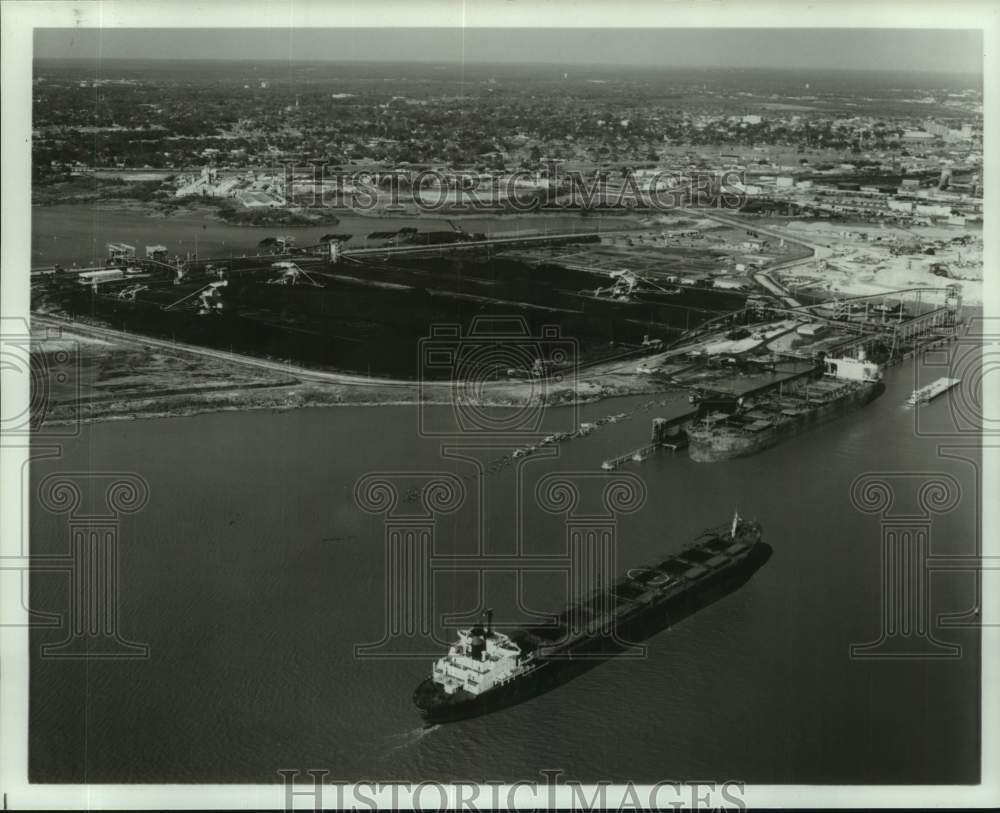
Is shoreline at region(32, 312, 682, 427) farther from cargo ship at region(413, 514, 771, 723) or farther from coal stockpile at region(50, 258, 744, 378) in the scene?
cargo ship at region(413, 514, 771, 723)

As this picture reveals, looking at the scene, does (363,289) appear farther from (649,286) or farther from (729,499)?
(729,499)

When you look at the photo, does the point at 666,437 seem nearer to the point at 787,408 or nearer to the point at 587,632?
the point at 787,408

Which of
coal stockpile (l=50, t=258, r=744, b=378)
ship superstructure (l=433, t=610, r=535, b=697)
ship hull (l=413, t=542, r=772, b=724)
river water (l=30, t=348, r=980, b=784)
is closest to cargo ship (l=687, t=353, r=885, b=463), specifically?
river water (l=30, t=348, r=980, b=784)

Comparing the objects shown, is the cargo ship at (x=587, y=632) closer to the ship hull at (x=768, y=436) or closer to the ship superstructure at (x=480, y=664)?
the ship superstructure at (x=480, y=664)

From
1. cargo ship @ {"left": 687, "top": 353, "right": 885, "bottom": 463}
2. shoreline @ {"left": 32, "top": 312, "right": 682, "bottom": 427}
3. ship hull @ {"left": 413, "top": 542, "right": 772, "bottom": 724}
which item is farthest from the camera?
cargo ship @ {"left": 687, "top": 353, "right": 885, "bottom": 463}

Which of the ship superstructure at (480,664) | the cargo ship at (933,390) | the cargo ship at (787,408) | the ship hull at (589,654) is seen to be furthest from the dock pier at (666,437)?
the ship superstructure at (480,664)
